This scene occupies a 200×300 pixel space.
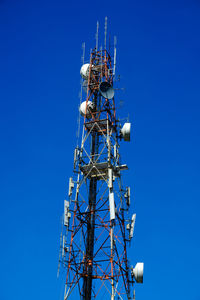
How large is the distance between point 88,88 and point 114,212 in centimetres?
1242

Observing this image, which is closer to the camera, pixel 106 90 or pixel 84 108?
pixel 106 90

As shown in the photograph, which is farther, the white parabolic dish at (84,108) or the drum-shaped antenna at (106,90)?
the white parabolic dish at (84,108)

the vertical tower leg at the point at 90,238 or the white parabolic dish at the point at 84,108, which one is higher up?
the white parabolic dish at the point at 84,108

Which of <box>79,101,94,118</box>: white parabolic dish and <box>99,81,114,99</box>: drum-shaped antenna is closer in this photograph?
<box>99,81,114,99</box>: drum-shaped antenna

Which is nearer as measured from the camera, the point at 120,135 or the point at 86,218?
the point at 86,218

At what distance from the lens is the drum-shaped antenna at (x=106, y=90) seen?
117 feet

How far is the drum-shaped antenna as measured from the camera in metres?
35.6

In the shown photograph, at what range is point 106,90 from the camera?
Answer: 3591cm

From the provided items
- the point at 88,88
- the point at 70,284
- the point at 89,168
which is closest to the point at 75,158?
the point at 89,168

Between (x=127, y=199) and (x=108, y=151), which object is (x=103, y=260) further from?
(x=108, y=151)

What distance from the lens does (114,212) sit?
3044 cm

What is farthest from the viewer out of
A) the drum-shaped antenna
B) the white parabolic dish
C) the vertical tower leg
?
the white parabolic dish

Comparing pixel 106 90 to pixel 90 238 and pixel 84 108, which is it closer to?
pixel 84 108

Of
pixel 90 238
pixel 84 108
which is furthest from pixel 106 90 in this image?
pixel 90 238
